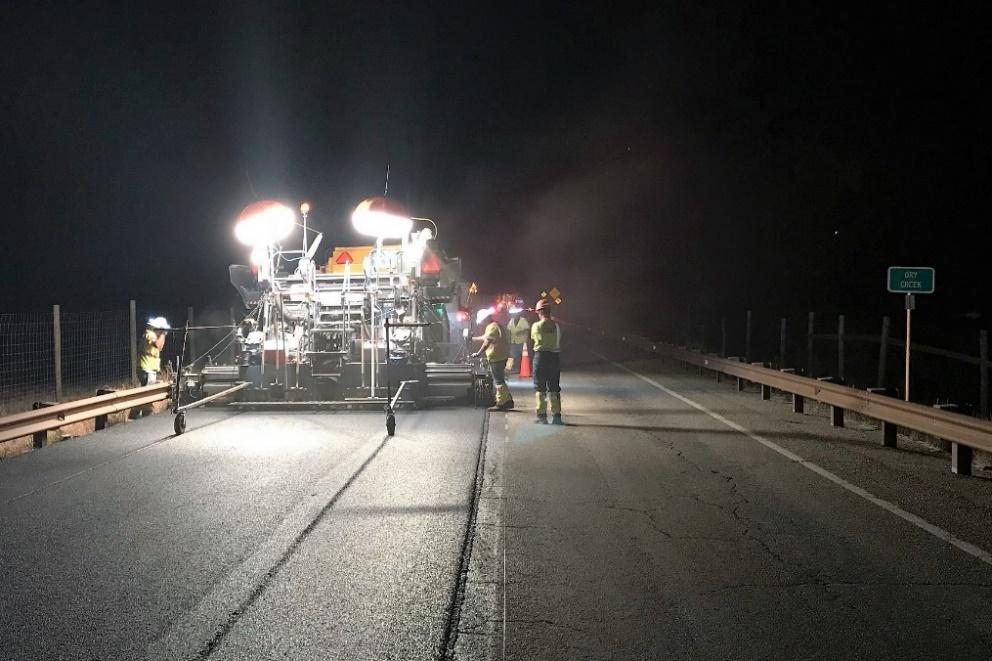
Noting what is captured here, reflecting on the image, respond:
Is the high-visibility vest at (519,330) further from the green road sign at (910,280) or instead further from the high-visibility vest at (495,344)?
the green road sign at (910,280)

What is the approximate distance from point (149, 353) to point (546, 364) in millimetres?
7283

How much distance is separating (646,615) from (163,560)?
3202mm

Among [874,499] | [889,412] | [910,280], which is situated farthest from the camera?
[910,280]

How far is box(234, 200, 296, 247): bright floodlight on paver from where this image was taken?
15.9 metres

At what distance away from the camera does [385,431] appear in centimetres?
1262

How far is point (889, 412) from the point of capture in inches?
454

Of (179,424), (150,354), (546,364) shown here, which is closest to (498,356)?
(546,364)

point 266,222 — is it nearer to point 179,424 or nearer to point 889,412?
point 179,424

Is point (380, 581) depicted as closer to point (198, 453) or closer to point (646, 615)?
point (646, 615)

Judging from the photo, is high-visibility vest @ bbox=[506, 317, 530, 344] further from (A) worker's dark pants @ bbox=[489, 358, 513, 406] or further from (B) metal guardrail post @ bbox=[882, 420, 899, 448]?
(B) metal guardrail post @ bbox=[882, 420, 899, 448]

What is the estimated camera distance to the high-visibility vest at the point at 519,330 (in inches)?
793

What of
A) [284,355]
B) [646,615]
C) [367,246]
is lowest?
[646,615]

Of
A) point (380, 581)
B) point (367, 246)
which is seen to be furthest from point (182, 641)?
point (367, 246)

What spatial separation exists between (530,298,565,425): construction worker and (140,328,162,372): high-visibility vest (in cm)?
689
